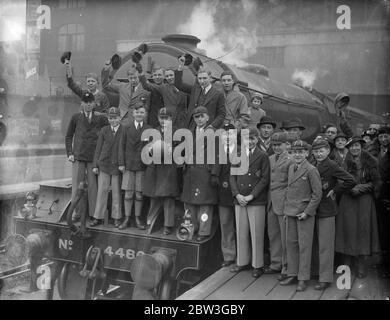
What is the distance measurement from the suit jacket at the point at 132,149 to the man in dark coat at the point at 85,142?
18.9 inches

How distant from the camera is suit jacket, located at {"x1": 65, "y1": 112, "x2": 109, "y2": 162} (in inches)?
184

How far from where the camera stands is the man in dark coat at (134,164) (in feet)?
14.3

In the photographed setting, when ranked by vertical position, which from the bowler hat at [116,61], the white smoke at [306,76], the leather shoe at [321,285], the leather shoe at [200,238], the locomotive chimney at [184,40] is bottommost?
the leather shoe at [321,285]

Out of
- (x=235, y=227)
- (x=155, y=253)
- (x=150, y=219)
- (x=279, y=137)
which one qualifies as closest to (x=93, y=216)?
(x=150, y=219)

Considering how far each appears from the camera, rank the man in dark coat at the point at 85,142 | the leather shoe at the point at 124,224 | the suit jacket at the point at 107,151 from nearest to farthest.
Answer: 1. the leather shoe at the point at 124,224
2. the suit jacket at the point at 107,151
3. the man in dark coat at the point at 85,142

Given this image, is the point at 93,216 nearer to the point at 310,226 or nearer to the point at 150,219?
the point at 150,219

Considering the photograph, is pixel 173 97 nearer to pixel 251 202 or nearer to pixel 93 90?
pixel 93 90

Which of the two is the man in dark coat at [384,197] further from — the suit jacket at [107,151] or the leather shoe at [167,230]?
the suit jacket at [107,151]

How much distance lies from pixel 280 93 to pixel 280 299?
3001 millimetres

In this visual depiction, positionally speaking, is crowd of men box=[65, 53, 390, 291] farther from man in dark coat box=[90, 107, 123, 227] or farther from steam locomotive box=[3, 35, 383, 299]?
steam locomotive box=[3, 35, 383, 299]

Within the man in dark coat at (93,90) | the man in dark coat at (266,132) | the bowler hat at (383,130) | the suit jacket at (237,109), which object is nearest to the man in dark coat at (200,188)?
the suit jacket at (237,109)

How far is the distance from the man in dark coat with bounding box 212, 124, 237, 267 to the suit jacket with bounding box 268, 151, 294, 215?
0.42m

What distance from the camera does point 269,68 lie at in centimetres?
550

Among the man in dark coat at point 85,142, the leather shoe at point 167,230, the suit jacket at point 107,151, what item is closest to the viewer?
the leather shoe at point 167,230
